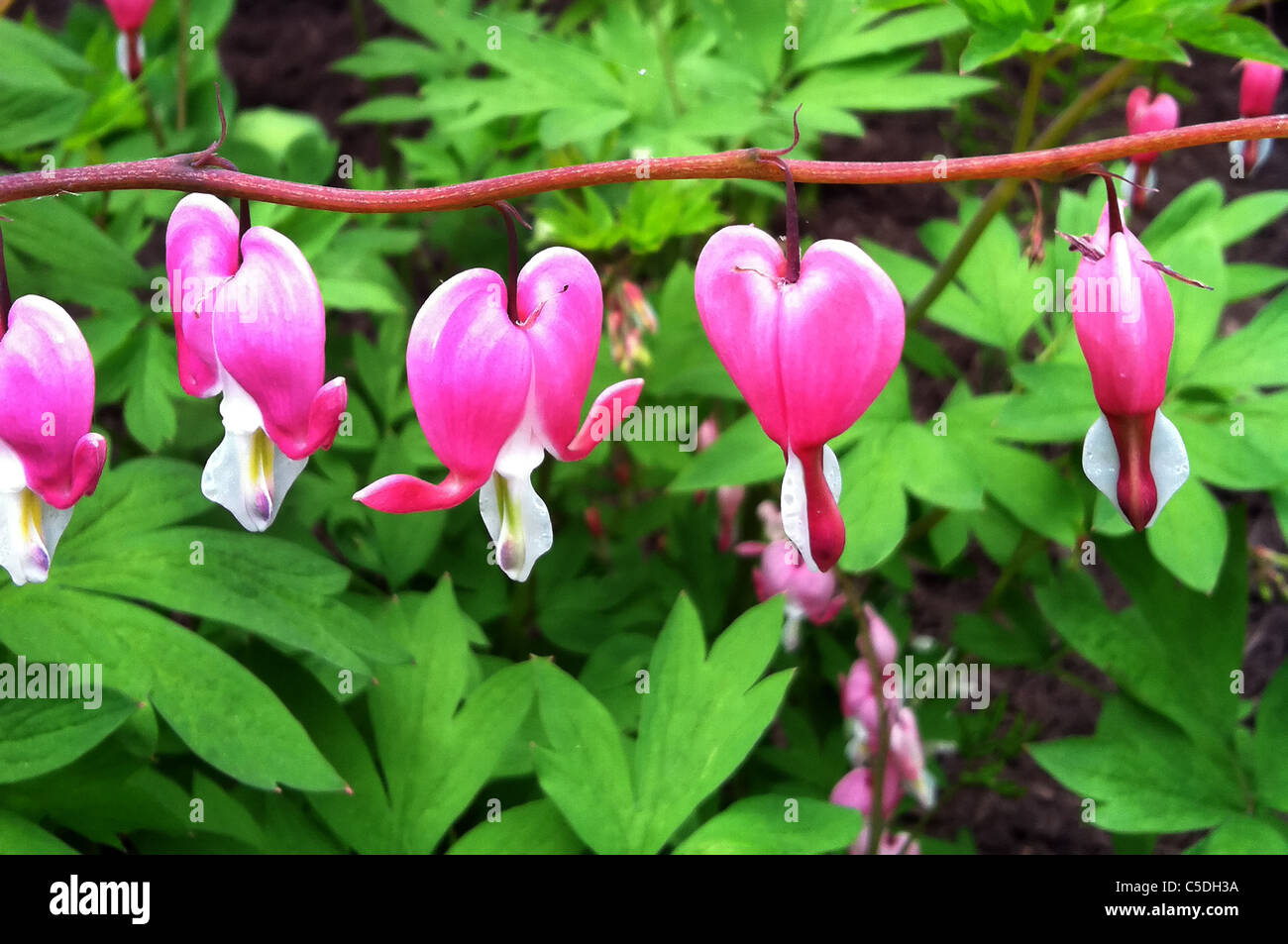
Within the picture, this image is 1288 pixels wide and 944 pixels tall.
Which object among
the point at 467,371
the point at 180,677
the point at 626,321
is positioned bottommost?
the point at 180,677

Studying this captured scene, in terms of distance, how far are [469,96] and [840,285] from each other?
1.09 m

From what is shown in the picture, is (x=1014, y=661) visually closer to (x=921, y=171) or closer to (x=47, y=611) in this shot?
(x=921, y=171)

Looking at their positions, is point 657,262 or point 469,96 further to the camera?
point 657,262

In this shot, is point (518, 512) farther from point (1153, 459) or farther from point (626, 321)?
point (626, 321)

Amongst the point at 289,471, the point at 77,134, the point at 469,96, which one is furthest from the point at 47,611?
the point at 469,96

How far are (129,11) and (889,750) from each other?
A: 4.68 ft

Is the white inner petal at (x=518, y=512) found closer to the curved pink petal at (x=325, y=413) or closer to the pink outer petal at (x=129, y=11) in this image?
the curved pink petal at (x=325, y=413)

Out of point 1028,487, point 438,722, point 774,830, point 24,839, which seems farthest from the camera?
point 1028,487

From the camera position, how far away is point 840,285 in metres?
0.78

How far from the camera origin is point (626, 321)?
166 centimetres

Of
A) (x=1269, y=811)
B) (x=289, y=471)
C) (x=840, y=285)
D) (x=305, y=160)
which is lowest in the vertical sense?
(x=1269, y=811)

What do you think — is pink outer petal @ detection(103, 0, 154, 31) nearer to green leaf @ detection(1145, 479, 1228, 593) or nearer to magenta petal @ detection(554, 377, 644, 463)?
magenta petal @ detection(554, 377, 644, 463)

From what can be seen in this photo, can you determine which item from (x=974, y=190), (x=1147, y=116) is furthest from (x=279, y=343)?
(x=974, y=190)

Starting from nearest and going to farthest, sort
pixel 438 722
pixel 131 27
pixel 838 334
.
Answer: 1. pixel 838 334
2. pixel 438 722
3. pixel 131 27
